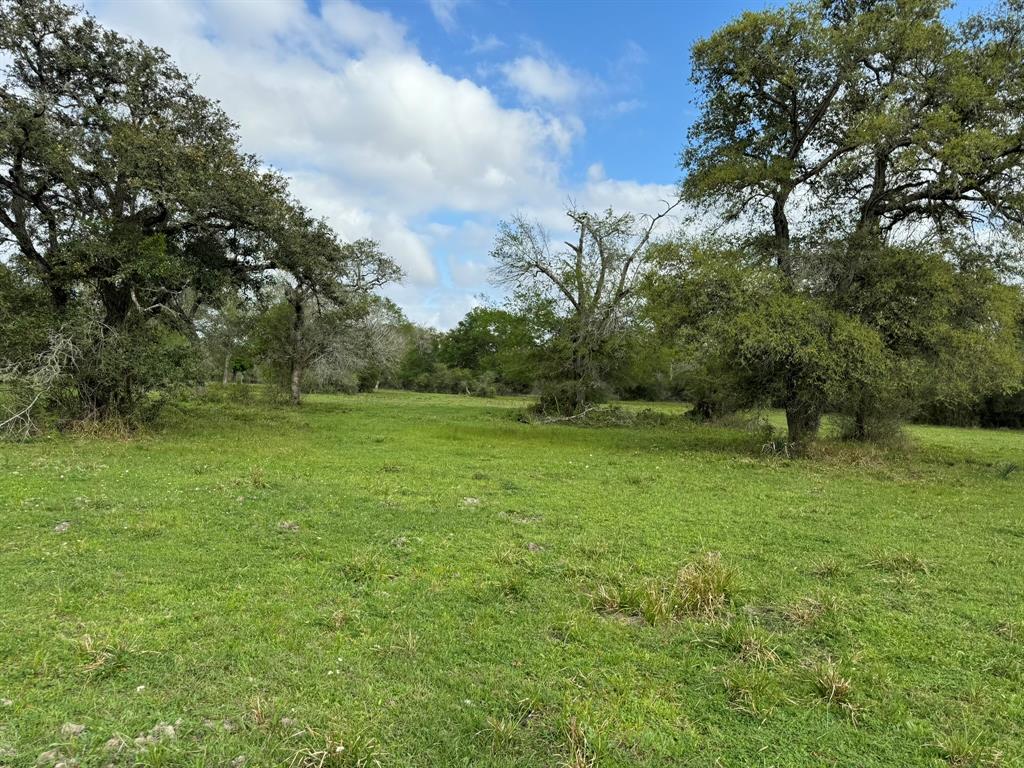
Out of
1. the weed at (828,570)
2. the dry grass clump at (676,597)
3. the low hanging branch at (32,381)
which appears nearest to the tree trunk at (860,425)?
the weed at (828,570)

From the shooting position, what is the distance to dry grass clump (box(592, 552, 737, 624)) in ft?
17.6

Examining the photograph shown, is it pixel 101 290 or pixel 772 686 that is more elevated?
pixel 101 290

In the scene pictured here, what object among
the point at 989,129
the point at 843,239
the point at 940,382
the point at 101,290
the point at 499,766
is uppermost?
the point at 989,129

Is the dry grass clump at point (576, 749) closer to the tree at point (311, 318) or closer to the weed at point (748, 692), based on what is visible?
the weed at point (748, 692)

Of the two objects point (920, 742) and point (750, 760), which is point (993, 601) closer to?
point (920, 742)

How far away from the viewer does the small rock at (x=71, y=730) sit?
3.45m

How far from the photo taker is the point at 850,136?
15.7m

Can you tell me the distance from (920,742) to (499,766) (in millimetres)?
2625

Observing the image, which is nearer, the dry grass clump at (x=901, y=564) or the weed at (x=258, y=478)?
the dry grass clump at (x=901, y=564)

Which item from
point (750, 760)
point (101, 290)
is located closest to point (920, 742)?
point (750, 760)

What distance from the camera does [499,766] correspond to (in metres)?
3.34

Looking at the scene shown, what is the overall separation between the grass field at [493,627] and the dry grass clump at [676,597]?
0.03 meters

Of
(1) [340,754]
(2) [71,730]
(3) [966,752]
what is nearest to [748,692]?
(3) [966,752]

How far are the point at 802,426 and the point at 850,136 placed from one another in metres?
8.20
